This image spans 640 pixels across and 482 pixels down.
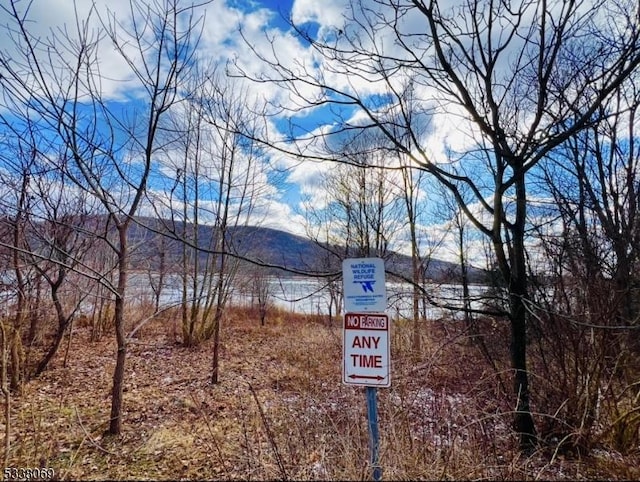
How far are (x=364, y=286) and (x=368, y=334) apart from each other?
26cm

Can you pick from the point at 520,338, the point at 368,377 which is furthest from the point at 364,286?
the point at 520,338

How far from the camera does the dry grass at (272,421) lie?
2.27m

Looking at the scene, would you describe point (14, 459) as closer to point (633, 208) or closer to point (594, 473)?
point (594, 473)

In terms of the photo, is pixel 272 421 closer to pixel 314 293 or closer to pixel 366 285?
pixel 314 293

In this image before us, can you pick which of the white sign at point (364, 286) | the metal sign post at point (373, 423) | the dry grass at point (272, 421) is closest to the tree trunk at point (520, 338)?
the dry grass at point (272, 421)

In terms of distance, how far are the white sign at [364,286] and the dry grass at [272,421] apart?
976 mm

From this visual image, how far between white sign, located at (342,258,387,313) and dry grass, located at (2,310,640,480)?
98 centimetres

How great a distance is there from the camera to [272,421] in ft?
13.9

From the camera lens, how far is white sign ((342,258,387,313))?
70.8 inches

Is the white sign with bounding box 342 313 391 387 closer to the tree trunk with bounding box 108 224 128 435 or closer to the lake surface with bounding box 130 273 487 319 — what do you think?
the lake surface with bounding box 130 273 487 319

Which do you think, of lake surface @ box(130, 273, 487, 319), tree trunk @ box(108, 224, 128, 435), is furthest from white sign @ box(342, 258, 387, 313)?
tree trunk @ box(108, 224, 128, 435)

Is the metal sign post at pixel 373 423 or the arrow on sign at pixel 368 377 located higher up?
the arrow on sign at pixel 368 377

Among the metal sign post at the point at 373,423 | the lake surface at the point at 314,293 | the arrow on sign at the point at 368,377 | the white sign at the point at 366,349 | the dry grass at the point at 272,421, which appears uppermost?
the lake surface at the point at 314,293

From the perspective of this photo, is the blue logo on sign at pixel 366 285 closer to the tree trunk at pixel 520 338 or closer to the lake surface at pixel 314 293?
the lake surface at pixel 314 293
